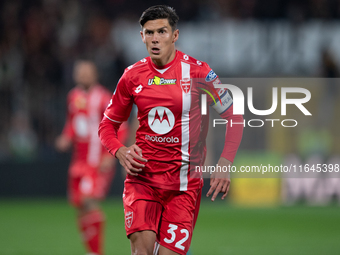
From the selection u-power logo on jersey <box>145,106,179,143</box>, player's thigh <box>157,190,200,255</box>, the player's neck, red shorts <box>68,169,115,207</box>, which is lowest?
red shorts <box>68,169,115,207</box>

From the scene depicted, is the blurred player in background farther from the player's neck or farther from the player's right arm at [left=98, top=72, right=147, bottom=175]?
the player's neck

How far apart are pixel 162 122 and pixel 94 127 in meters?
3.48

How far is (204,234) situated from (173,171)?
4997mm

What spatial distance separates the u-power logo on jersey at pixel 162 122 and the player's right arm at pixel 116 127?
0.74 feet

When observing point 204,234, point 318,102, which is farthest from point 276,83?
point 204,234

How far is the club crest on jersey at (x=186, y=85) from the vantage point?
154 inches

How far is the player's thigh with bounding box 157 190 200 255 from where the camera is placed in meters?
3.81

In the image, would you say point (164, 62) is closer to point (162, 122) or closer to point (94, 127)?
point (162, 122)

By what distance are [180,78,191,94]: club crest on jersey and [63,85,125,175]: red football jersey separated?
131 inches

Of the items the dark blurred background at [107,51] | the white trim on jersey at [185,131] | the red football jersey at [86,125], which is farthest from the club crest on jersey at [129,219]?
the dark blurred background at [107,51]

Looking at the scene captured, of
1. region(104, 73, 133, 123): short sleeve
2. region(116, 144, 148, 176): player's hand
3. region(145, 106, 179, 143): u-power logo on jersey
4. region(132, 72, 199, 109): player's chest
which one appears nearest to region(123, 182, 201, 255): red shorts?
region(116, 144, 148, 176): player's hand

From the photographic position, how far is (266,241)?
7.99m

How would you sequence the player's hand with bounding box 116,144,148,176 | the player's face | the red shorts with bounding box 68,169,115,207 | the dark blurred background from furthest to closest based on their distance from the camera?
the dark blurred background
the red shorts with bounding box 68,169,115,207
the player's face
the player's hand with bounding box 116,144,148,176

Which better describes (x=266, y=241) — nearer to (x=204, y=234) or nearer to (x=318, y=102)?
(x=204, y=234)
